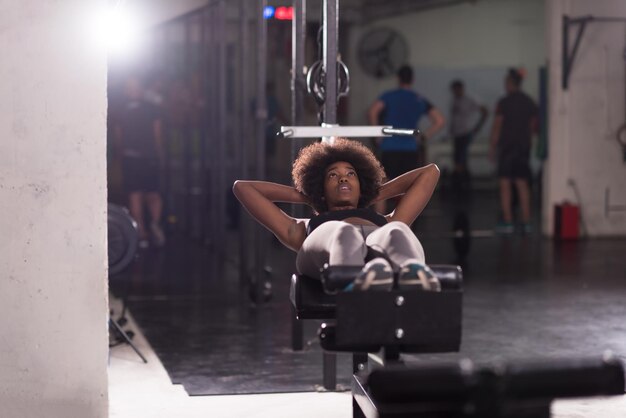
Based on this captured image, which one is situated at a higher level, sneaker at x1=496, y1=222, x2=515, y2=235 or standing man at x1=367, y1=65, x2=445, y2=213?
standing man at x1=367, y1=65, x2=445, y2=213

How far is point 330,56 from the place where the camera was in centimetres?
463

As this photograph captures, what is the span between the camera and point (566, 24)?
10.8m

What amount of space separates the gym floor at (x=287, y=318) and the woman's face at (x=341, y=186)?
93 centimetres

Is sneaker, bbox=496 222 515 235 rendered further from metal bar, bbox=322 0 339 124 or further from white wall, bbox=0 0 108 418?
white wall, bbox=0 0 108 418

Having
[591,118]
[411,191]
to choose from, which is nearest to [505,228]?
[591,118]

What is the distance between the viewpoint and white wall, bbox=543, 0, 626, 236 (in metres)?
10.9

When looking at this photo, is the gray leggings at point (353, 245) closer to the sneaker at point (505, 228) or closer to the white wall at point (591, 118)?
the white wall at point (591, 118)

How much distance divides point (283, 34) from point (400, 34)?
1.82m

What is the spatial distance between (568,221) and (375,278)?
8072 millimetres

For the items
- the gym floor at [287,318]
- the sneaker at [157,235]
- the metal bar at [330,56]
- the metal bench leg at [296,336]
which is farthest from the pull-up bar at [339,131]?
the sneaker at [157,235]

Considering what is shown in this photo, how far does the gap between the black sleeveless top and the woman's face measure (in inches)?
3.4

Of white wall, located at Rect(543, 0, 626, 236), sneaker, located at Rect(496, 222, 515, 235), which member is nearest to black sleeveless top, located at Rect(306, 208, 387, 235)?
white wall, located at Rect(543, 0, 626, 236)

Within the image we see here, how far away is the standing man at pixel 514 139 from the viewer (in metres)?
11.0

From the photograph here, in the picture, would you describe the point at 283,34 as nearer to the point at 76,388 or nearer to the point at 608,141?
the point at 608,141
